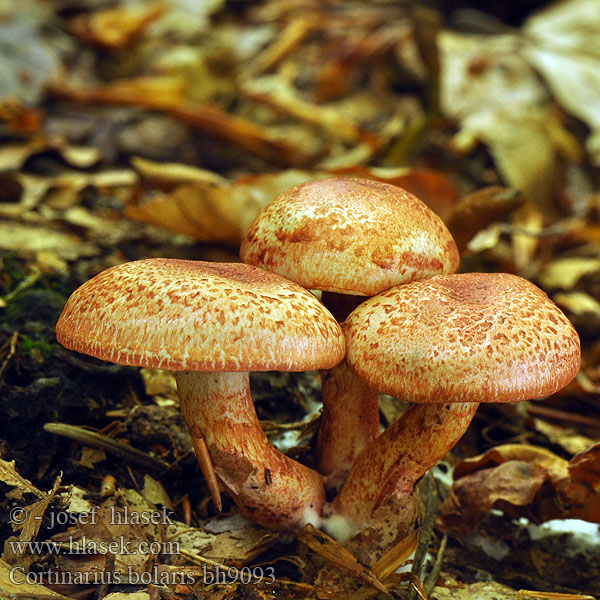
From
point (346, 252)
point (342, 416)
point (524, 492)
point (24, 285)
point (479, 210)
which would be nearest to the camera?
point (346, 252)

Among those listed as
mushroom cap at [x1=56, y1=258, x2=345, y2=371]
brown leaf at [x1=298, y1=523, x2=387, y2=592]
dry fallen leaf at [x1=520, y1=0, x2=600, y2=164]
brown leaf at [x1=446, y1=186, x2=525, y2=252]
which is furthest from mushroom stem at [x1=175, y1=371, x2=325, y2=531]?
dry fallen leaf at [x1=520, y1=0, x2=600, y2=164]

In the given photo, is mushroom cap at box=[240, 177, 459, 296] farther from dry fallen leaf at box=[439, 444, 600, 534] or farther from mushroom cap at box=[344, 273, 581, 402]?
dry fallen leaf at box=[439, 444, 600, 534]

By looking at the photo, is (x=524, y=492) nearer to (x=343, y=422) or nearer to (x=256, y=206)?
(x=343, y=422)

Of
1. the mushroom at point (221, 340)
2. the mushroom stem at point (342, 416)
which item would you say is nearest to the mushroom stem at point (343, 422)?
the mushroom stem at point (342, 416)

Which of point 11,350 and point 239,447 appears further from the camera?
point 11,350

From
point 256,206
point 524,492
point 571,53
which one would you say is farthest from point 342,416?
point 571,53

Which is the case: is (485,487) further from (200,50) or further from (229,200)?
(200,50)

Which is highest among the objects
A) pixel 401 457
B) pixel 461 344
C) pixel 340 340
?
pixel 461 344
